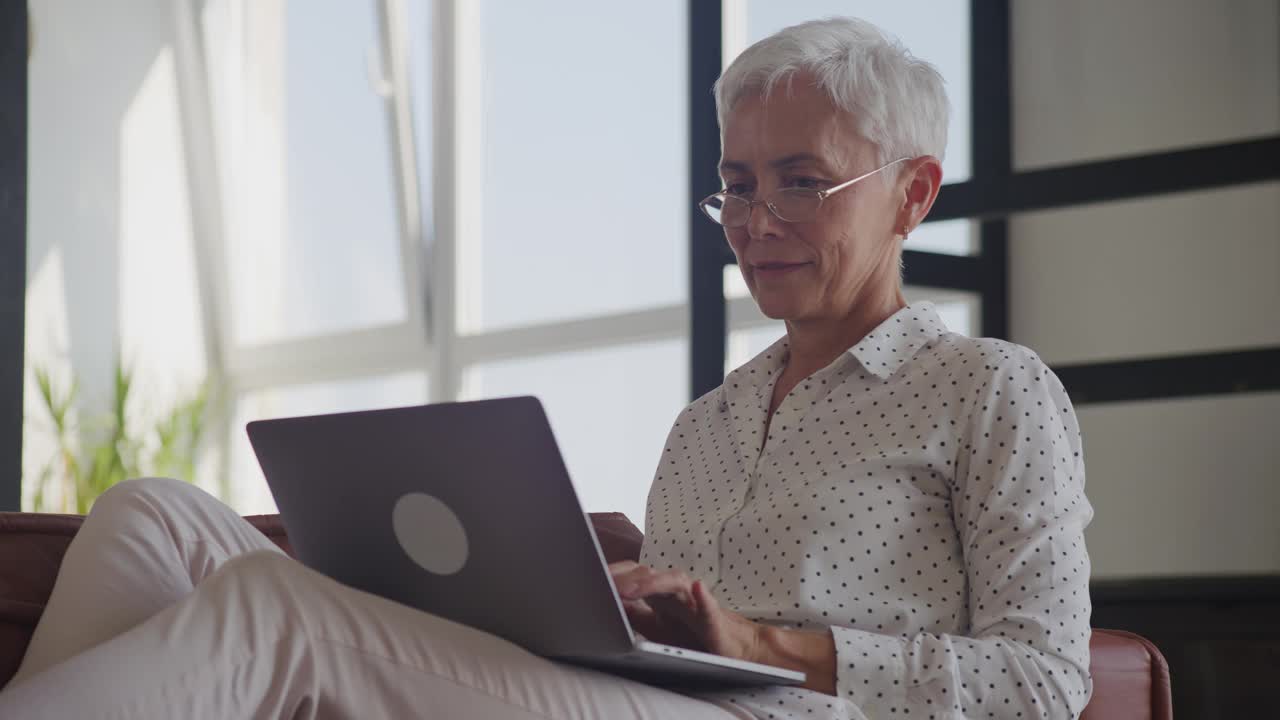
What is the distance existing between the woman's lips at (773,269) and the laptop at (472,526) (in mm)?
538

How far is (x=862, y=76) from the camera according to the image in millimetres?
1553

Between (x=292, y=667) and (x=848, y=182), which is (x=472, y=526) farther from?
(x=848, y=182)

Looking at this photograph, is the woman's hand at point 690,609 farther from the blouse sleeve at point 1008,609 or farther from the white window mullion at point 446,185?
the white window mullion at point 446,185

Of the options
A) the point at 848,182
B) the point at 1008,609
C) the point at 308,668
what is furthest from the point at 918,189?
the point at 308,668

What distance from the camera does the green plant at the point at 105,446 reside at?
205 inches

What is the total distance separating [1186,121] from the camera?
9.33 ft

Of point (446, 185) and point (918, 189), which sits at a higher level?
point (446, 185)

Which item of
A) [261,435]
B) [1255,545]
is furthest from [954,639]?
[1255,545]

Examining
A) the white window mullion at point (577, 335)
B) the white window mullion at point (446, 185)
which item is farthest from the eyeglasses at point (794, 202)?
the white window mullion at point (446, 185)

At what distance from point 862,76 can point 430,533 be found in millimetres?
748

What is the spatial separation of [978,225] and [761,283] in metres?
1.67

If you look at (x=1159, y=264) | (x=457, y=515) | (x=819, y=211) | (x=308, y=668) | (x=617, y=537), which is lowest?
(x=617, y=537)

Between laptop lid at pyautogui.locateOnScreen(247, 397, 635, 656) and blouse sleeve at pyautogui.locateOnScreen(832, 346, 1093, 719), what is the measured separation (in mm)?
323

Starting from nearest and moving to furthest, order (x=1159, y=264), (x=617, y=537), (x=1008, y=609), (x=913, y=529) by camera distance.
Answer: (x=1008, y=609) < (x=913, y=529) < (x=617, y=537) < (x=1159, y=264)
